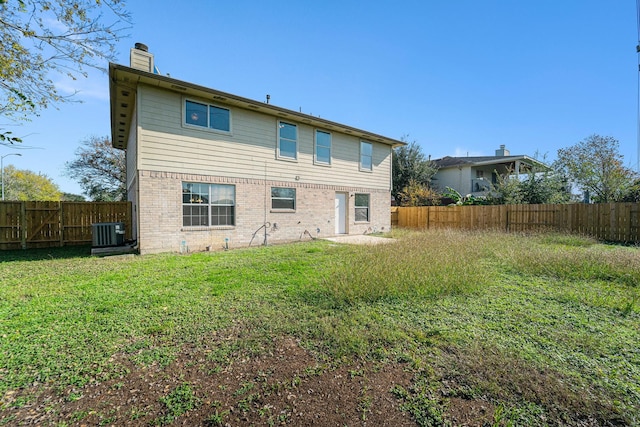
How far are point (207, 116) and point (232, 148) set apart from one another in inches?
53.1

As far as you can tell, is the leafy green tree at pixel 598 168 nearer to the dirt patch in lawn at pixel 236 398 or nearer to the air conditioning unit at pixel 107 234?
the dirt patch in lawn at pixel 236 398

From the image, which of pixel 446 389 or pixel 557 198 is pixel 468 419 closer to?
pixel 446 389

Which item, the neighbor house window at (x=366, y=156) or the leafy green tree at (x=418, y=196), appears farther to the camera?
the leafy green tree at (x=418, y=196)

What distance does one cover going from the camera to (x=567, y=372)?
2.52m

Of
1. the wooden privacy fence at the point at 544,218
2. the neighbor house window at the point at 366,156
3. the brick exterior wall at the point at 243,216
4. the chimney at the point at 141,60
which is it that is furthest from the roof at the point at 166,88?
the wooden privacy fence at the point at 544,218

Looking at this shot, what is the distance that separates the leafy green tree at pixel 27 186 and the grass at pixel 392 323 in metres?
39.5

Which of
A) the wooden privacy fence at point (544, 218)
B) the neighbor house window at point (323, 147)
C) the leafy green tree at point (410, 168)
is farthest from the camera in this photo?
the leafy green tree at point (410, 168)

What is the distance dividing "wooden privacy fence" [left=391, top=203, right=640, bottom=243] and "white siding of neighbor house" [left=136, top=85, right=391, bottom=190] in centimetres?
636

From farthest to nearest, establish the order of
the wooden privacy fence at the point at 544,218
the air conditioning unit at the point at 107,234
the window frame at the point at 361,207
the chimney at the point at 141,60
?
the window frame at the point at 361,207 < the wooden privacy fence at the point at 544,218 < the air conditioning unit at the point at 107,234 < the chimney at the point at 141,60

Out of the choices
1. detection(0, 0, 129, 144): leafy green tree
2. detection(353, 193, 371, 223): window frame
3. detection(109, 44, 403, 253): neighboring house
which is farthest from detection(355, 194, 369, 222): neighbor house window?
detection(0, 0, 129, 144): leafy green tree

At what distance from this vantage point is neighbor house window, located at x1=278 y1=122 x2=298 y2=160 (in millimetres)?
11648

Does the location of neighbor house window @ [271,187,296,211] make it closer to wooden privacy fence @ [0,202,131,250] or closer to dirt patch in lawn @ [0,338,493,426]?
wooden privacy fence @ [0,202,131,250]

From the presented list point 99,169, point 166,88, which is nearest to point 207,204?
point 166,88

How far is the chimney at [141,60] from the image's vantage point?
896 centimetres
